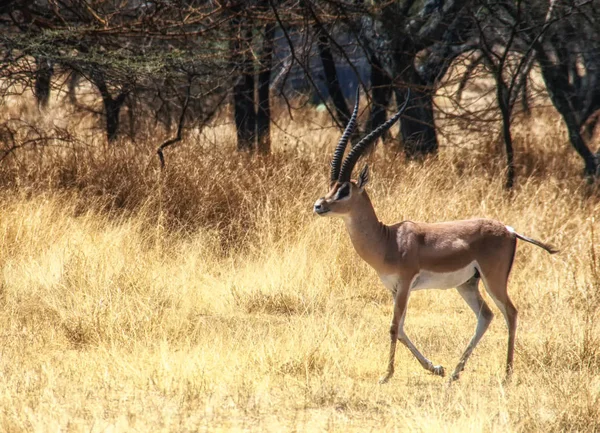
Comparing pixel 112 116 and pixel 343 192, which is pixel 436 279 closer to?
pixel 343 192

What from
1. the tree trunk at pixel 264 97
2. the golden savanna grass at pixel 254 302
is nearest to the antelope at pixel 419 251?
the golden savanna grass at pixel 254 302

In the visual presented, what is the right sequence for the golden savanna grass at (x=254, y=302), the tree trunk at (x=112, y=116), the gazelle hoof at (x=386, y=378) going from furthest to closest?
the tree trunk at (x=112, y=116)
the gazelle hoof at (x=386, y=378)
the golden savanna grass at (x=254, y=302)

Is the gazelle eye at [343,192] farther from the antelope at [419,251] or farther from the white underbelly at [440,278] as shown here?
the white underbelly at [440,278]

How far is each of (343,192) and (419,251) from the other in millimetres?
607

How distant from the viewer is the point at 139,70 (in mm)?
9461

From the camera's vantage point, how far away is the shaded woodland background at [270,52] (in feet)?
32.3

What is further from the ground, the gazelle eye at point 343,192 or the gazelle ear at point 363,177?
→ the gazelle ear at point 363,177

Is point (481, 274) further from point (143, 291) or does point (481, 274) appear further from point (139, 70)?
point (139, 70)

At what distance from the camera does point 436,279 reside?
18.8 ft

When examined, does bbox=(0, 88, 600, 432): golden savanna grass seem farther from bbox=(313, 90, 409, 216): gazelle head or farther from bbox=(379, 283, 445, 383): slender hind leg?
bbox=(313, 90, 409, 216): gazelle head

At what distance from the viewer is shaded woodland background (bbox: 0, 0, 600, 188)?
32.3 ft

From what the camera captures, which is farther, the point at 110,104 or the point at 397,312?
the point at 110,104

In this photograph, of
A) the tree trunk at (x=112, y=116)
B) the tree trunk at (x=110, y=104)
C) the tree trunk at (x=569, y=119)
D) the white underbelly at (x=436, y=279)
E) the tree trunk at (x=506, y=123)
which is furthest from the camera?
the tree trunk at (x=112, y=116)

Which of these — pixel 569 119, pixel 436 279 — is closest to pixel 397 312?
pixel 436 279
